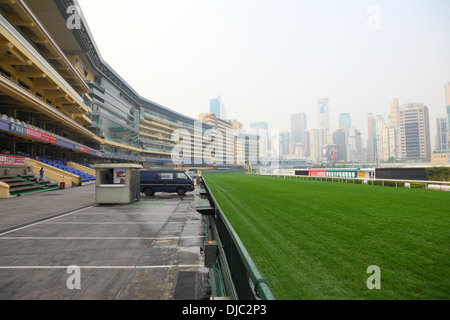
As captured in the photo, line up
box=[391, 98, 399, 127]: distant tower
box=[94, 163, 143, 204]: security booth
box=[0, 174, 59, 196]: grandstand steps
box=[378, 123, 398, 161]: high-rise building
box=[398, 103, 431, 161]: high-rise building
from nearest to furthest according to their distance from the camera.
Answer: box=[94, 163, 143, 204]: security booth → box=[0, 174, 59, 196]: grandstand steps → box=[398, 103, 431, 161]: high-rise building → box=[378, 123, 398, 161]: high-rise building → box=[391, 98, 399, 127]: distant tower

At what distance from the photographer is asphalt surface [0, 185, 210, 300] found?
13.7ft

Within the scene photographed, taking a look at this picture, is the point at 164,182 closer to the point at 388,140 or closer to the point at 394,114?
the point at 388,140

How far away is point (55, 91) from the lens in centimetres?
3450

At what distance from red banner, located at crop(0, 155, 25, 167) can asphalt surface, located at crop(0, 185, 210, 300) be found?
1484 centimetres

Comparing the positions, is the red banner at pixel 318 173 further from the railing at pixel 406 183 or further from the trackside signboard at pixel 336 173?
the railing at pixel 406 183

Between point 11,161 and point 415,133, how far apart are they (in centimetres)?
19605

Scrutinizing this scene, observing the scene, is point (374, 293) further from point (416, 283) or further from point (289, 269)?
point (289, 269)

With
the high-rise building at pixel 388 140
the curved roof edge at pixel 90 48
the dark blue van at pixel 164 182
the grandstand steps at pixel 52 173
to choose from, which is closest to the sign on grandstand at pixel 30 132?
the grandstand steps at pixel 52 173

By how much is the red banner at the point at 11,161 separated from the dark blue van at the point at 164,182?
12.6m

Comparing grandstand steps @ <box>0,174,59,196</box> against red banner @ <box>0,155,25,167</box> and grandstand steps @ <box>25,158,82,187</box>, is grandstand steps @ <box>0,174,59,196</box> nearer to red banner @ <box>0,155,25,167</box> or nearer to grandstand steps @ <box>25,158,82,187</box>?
red banner @ <box>0,155,25,167</box>

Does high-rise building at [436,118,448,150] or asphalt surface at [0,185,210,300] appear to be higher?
high-rise building at [436,118,448,150]

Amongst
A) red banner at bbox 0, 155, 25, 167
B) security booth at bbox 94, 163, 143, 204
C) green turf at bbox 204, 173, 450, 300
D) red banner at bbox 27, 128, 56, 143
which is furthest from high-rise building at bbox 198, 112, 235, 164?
green turf at bbox 204, 173, 450, 300
